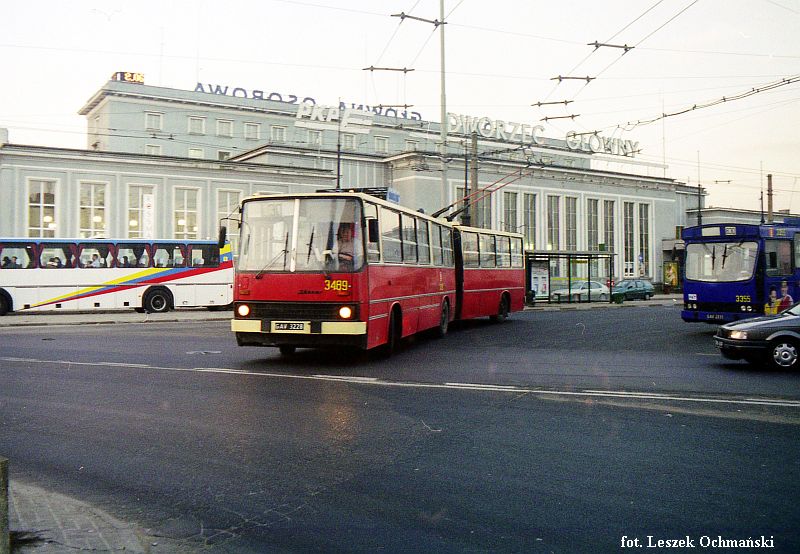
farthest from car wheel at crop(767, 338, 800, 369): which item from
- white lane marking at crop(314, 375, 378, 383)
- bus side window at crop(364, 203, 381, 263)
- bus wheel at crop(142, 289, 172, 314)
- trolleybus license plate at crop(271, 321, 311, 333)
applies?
bus wheel at crop(142, 289, 172, 314)

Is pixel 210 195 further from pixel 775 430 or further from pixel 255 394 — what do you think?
pixel 775 430

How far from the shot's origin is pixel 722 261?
19344 millimetres

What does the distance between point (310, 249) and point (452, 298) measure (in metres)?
8.40

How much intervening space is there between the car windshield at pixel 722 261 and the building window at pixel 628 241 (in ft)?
190

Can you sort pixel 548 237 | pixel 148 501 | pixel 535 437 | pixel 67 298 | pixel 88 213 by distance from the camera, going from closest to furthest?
1. pixel 148 501
2. pixel 535 437
3. pixel 67 298
4. pixel 88 213
5. pixel 548 237

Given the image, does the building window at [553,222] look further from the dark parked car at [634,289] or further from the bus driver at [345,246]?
the bus driver at [345,246]

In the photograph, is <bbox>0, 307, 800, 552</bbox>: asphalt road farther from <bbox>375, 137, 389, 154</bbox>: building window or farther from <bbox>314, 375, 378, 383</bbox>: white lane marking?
<bbox>375, 137, 389, 154</bbox>: building window

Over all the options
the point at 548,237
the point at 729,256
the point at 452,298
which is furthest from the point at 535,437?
the point at 548,237

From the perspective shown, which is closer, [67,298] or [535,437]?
[535,437]

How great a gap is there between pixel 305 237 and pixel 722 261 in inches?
480

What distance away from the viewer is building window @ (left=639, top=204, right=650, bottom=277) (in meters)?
77.8

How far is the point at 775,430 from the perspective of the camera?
23.7 ft

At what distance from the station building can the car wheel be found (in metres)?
29.2

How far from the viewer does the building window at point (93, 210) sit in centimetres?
4353
